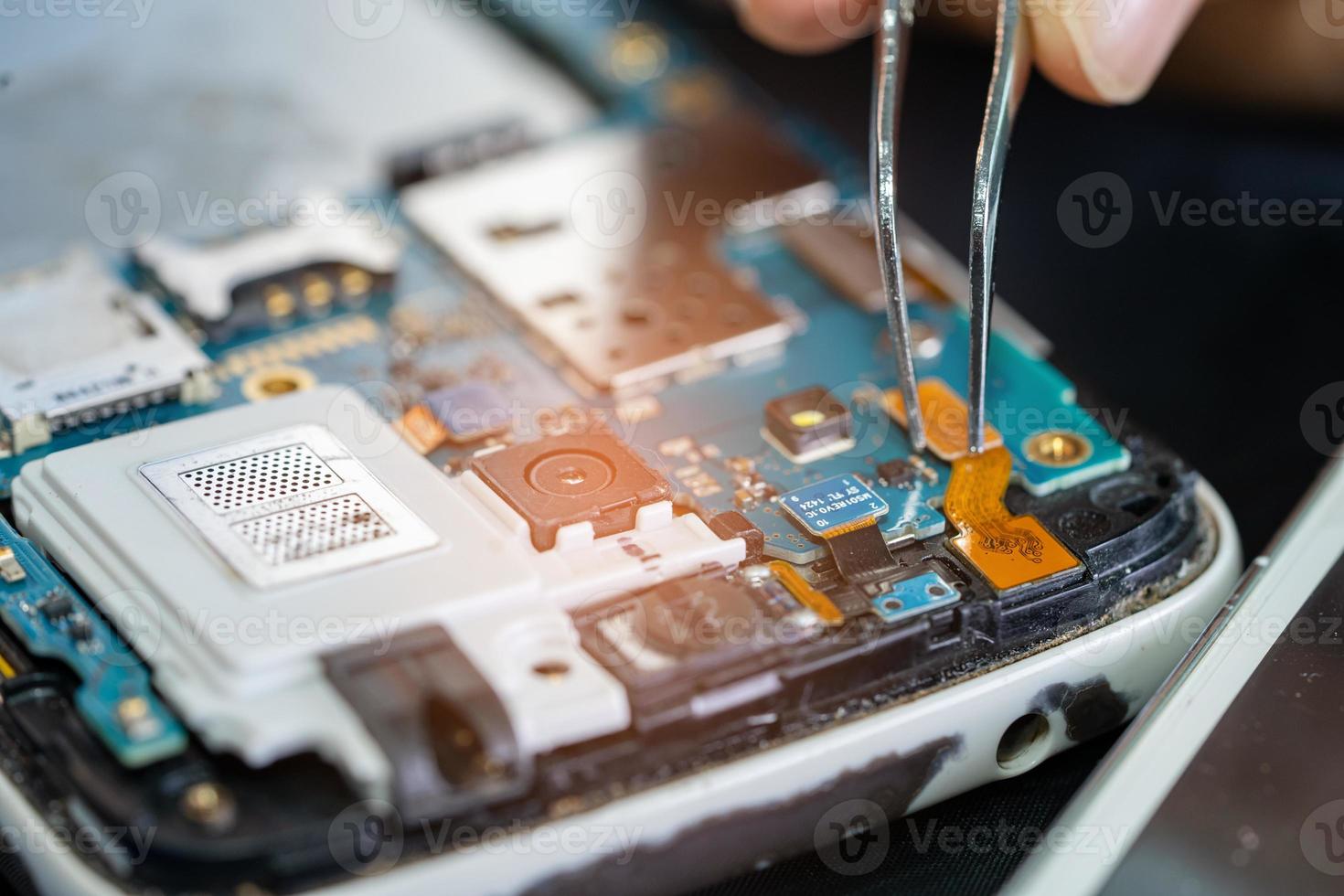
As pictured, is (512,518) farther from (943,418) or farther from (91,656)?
(943,418)

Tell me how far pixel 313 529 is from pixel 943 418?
4.24 feet

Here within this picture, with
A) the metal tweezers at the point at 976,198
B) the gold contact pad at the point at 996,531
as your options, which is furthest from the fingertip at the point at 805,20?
the gold contact pad at the point at 996,531

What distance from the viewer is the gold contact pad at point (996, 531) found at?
8.98 feet

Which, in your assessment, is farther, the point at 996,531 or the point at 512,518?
the point at 996,531

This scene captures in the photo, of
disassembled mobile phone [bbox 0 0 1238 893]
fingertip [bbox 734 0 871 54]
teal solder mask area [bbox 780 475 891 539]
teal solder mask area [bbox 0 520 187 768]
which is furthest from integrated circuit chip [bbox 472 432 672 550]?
fingertip [bbox 734 0 871 54]

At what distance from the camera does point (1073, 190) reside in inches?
179

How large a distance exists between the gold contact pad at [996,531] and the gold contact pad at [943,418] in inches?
1.2

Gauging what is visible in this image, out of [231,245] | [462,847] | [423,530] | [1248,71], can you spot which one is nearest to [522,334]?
[231,245]

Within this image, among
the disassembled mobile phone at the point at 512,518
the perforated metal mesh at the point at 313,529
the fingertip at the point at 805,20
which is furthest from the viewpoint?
the fingertip at the point at 805,20

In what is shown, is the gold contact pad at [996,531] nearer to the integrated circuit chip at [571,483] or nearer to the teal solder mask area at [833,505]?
the teal solder mask area at [833,505]

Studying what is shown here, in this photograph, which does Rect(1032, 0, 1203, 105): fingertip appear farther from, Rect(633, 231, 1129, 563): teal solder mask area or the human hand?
Rect(633, 231, 1129, 563): teal solder mask area

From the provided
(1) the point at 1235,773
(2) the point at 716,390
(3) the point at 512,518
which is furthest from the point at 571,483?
(1) the point at 1235,773

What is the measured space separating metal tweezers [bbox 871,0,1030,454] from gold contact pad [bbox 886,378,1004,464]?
0.03 meters

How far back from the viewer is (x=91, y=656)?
2.50 metres
